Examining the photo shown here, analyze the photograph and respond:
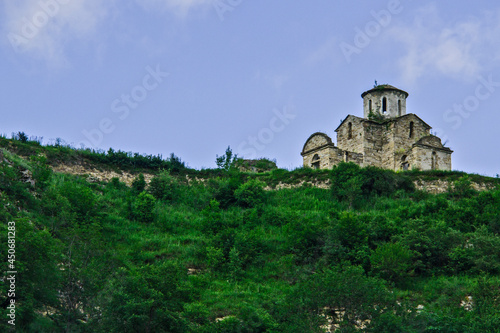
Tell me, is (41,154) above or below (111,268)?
above

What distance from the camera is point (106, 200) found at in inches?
1112

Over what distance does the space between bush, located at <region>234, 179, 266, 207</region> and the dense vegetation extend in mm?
61

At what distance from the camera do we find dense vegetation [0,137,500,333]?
1686cm

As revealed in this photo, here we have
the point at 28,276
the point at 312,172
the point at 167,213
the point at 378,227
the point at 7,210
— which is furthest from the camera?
the point at 312,172

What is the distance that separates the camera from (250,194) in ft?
97.6

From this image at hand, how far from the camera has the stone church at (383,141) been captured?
3409 cm

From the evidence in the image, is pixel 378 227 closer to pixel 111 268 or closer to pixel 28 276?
pixel 111 268

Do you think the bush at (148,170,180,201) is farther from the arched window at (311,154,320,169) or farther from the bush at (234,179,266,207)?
the arched window at (311,154,320,169)

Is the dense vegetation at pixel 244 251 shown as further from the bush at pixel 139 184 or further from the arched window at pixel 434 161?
the arched window at pixel 434 161

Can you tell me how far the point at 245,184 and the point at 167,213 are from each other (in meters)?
3.89

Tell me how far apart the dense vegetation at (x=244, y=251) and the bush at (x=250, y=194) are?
0.06 m

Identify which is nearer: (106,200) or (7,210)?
(7,210)

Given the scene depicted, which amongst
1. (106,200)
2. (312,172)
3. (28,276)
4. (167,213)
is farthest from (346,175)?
(28,276)
